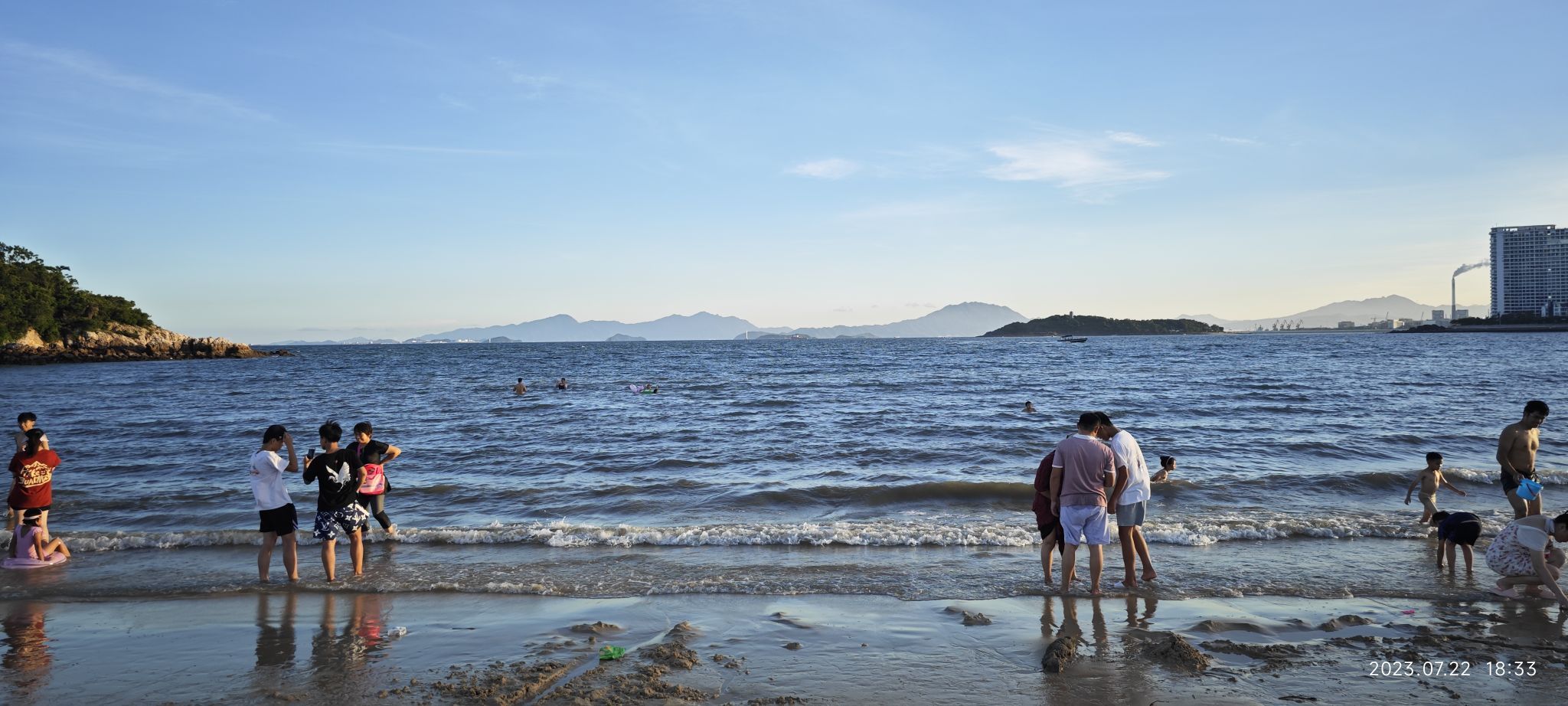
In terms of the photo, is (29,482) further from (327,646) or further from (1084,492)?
(1084,492)

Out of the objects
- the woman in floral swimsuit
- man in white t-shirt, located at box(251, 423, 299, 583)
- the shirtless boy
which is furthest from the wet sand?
the shirtless boy

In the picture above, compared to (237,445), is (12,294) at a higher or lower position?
higher

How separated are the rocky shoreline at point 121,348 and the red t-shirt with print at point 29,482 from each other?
80.8 m

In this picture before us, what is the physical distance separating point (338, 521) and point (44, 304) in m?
91.7

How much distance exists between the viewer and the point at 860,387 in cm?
3966

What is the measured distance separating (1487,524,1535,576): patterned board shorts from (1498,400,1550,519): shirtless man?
1.98 m

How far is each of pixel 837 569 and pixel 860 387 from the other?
30683 millimetres

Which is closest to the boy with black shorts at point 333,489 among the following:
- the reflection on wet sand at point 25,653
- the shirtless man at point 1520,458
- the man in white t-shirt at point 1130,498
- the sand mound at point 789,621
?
the reflection on wet sand at point 25,653

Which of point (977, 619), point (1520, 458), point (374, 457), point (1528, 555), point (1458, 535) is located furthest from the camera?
point (1520, 458)

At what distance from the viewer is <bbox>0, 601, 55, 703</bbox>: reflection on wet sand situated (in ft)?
18.7

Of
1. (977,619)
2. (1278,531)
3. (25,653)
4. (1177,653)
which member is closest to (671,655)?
(977,619)

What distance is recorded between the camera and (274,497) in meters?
8.25

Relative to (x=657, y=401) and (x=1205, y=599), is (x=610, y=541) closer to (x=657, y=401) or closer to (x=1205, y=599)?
(x=1205, y=599)

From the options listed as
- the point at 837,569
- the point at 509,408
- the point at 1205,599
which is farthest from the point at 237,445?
the point at 1205,599
